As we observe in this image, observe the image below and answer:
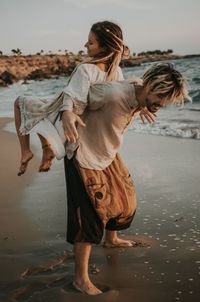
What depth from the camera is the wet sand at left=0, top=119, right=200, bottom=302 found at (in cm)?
314

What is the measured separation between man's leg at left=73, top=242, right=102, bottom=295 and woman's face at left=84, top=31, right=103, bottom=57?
115 cm

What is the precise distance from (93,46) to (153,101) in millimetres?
509

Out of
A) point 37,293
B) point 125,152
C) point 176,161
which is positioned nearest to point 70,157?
point 37,293

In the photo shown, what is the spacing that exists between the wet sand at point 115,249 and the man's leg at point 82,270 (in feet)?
0.17

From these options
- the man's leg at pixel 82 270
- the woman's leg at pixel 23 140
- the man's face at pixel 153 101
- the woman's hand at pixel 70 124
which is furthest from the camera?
the woman's leg at pixel 23 140

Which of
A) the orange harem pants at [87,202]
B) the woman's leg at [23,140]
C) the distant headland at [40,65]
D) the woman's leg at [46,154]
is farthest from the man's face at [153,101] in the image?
the distant headland at [40,65]

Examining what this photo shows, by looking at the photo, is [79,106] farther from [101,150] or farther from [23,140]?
[23,140]

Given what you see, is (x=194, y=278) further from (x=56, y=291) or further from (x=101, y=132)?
(x=101, y=132)

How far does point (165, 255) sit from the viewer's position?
12.0 feet

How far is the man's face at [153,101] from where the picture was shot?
2.84 m

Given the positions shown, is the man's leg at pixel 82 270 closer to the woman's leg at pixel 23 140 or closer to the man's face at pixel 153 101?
the woman's leg at pixel 23 140

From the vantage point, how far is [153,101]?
2.87 metres

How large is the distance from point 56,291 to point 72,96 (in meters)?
1.19

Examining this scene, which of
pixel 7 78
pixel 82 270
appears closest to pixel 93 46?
pixel 82 270
